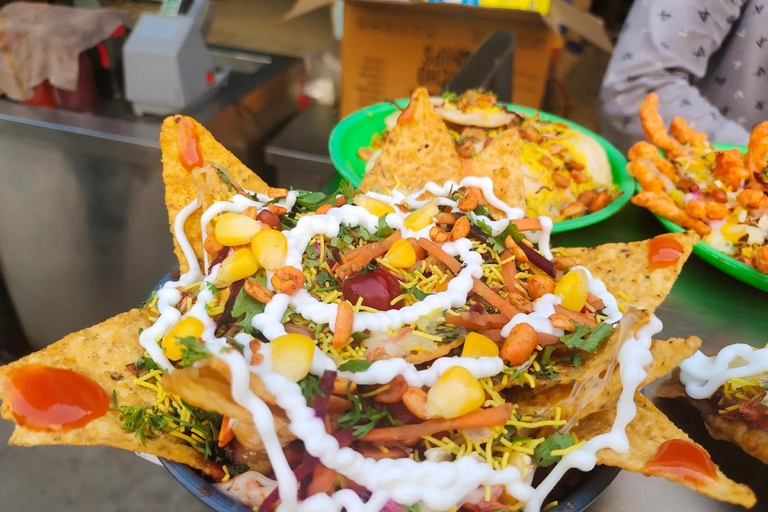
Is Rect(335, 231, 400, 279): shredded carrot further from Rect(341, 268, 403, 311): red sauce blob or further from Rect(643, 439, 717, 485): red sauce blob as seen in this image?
Rect(643, 439, 717, 485): red sauce blob

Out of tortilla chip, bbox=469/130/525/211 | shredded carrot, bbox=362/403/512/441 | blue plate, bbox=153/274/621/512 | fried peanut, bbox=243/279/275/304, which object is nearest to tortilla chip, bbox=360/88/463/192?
tortilla chip, bbox=469/130/525/211

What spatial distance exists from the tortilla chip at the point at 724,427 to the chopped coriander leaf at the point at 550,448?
16.3 inches

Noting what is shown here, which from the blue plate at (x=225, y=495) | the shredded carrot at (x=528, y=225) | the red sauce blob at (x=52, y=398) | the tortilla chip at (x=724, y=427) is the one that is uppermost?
the shredded carrot at (x=528, y=225)

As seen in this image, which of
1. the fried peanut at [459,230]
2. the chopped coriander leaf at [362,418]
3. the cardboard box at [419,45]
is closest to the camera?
the chopped coriander leaf at [362,418]

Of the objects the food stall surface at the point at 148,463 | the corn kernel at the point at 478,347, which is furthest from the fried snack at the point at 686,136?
the corn kernel at the point at 478,347

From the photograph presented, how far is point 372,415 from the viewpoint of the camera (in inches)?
38.2

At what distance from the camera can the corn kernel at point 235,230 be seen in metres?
1.22

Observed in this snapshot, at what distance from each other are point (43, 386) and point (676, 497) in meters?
1.23

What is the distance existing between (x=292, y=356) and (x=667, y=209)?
1424 millimetres

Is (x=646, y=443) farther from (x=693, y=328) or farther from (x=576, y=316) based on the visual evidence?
(x=693, y=328)

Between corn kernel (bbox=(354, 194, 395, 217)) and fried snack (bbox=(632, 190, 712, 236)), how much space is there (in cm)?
93

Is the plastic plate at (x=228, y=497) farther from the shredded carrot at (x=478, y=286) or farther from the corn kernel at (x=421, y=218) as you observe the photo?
the corn kernel at (x=421, y=218)

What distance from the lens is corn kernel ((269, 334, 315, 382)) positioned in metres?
0.93

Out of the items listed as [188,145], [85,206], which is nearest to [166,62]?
[85,206]
